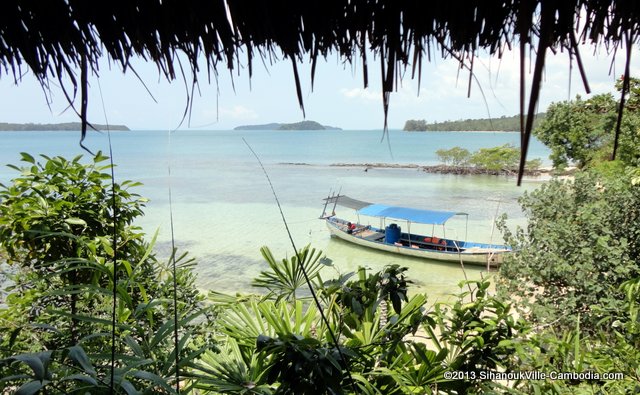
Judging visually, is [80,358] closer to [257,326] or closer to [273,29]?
[273,29]

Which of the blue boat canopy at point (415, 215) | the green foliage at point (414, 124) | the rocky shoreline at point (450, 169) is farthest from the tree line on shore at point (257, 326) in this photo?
the rocky shoreline at point (450, 169)

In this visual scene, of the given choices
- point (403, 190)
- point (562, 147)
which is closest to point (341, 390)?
point (562, 147)

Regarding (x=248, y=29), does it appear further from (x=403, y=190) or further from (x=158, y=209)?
(x=403, y=190)

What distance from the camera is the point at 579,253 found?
10.9 ft

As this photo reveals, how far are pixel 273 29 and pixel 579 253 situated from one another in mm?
3434

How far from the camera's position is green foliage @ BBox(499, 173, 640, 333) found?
3.06 m

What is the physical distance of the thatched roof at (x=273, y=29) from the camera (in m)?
0.67

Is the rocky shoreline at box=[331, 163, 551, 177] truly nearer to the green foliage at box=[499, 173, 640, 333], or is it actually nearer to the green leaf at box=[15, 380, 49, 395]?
the green foliage at box=[499, 173, 640, 333]

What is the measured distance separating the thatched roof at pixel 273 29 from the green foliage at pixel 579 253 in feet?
8.89

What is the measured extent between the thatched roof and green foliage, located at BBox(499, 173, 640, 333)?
271 cm

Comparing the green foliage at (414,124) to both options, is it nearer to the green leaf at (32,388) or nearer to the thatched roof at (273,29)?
the thatched roof at (273,29)

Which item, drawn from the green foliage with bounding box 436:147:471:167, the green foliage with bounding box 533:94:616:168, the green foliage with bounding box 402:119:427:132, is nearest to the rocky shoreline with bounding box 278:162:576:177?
the green foliage with bounding box 436:147:471:167

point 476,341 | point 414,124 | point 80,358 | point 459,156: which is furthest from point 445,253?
point 459,156

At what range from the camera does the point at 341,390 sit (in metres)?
1.06
